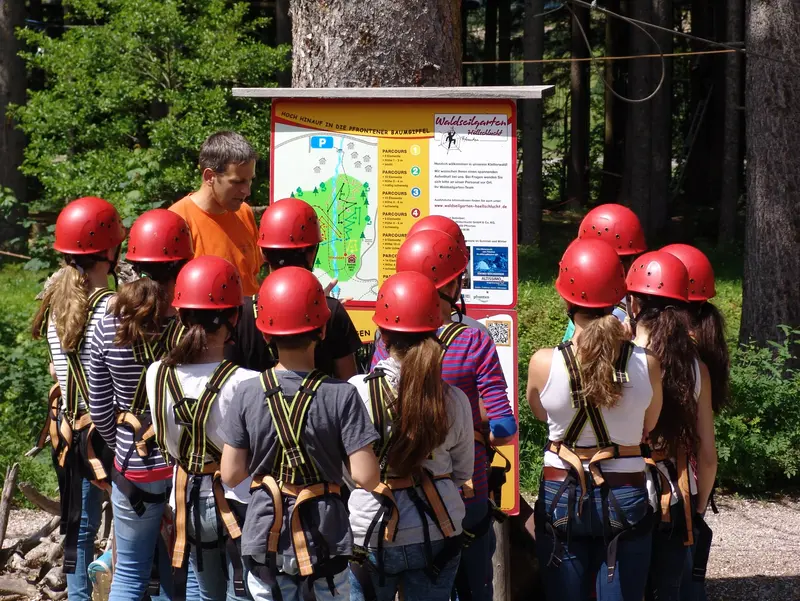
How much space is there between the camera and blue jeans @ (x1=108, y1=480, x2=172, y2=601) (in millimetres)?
4180

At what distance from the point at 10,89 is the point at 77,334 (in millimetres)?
14777

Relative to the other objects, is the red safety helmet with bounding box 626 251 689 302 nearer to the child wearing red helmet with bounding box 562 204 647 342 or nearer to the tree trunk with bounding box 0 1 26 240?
the child wearing red helmet with bounding box 562 204 647 342

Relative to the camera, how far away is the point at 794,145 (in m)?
10.1

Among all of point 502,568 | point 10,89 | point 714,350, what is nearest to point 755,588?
point 502,568

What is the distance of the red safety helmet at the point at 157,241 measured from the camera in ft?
13.7

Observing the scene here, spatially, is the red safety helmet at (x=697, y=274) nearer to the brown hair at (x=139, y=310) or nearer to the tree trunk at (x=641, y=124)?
the brown hair at (x=139, y=310)

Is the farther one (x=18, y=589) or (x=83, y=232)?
(x=18, y=589)

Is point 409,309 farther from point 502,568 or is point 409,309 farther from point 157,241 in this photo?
point 502,568

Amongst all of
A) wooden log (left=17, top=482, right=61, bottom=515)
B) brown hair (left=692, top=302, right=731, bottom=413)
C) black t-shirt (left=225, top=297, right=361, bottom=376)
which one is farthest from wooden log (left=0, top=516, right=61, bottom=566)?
brown hair (left=692, top=302, right=731, bottom=413)

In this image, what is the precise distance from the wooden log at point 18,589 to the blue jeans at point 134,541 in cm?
168

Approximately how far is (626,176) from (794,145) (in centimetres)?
1256

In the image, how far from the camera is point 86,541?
481cm

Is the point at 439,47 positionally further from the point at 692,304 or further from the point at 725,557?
the point at 725,557

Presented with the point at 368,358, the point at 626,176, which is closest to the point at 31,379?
the point at 368,358
